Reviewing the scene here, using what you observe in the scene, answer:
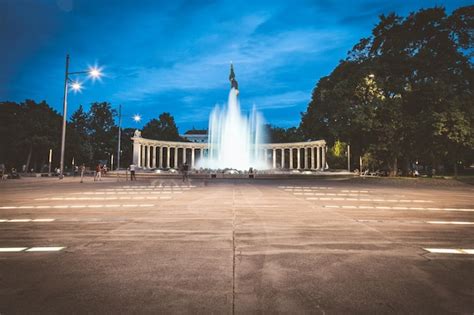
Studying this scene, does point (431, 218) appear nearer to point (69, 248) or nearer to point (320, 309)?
point (320, 309)

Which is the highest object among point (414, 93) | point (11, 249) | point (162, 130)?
point (162, 130)

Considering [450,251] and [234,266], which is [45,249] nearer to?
[234,266]

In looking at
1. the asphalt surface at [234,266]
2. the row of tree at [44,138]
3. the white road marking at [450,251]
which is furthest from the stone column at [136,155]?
the white road marking at [450,251]

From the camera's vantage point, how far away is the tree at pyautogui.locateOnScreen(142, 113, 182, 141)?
362 feet

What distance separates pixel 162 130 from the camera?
113m

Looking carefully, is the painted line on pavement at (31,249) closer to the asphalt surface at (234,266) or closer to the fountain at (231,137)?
the asphalt surface at (234,266)

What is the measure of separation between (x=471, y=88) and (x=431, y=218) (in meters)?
31.7

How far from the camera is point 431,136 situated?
3188cm

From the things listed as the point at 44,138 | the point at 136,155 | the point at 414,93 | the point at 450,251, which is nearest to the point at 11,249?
the point at 450,251

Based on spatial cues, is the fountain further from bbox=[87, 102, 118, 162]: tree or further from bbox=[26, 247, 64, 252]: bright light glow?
bbox=[26, 247, 64, 252]: bright light glow

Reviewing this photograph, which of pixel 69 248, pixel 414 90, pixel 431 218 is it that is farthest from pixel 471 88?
pixel 69 248

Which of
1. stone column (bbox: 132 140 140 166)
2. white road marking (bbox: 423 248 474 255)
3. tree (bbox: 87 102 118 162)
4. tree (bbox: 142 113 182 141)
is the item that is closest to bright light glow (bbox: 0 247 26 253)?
white road marking (bbox: 423 248 474 255)

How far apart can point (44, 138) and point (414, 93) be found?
6499 centimetres

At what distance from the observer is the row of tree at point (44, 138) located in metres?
63.8
